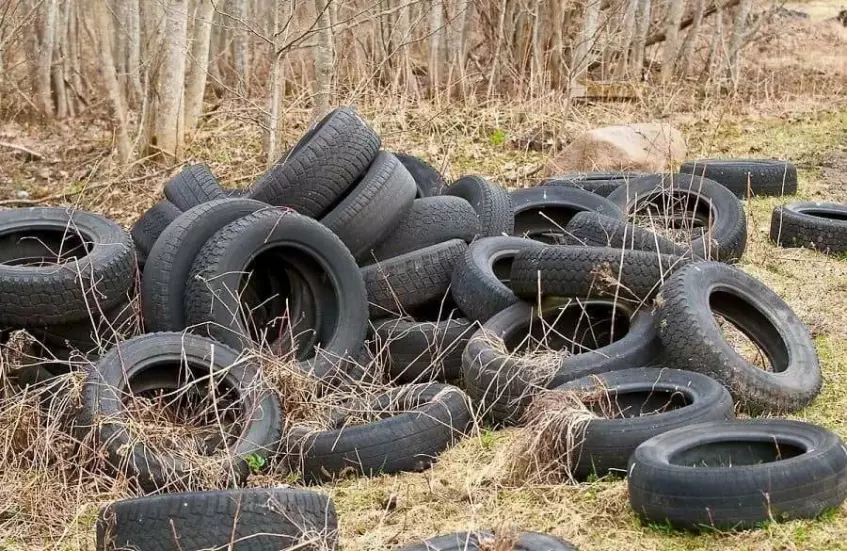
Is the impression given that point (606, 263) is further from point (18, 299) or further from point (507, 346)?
point (18, 299)

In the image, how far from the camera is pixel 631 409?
6121 mm

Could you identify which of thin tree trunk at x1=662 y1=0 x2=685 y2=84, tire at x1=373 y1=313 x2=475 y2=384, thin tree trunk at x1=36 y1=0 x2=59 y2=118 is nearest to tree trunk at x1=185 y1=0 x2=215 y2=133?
thin tree trunk at x1=36 y1=0 x2=59 y2=118

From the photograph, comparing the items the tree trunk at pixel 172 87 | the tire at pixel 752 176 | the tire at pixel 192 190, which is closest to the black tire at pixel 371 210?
the tire at pixel 192 190

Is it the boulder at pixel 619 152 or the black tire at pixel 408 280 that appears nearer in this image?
the black tire at pixel 408 280

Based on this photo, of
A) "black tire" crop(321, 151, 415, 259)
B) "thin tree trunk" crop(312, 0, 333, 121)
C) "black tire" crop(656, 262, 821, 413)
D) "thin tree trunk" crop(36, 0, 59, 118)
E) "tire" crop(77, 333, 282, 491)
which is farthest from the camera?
"thin tree trunk" crop(36, 0, 59, 118)

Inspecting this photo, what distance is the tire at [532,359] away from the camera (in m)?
6.42

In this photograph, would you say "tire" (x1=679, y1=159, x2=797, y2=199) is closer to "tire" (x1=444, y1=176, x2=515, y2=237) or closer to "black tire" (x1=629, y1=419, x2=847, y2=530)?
"tire" (x1=444, y1=176, x2=515, y2=237)

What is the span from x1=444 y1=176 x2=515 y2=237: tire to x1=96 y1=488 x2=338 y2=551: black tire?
446 centimetres

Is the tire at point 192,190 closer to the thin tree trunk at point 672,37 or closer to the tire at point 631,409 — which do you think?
the tire at point 631,409

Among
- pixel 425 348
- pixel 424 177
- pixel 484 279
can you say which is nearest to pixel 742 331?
pixel 484 279

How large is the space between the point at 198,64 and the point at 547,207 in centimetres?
612

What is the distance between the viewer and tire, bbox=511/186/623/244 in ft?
31.9

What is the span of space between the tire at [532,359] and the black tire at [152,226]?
9.41ft

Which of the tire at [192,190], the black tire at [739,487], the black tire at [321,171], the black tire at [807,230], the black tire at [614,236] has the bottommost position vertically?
the black tire at [807,230]
